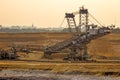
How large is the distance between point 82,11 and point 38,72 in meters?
14.7

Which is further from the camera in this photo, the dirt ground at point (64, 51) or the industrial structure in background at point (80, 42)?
the dirt ground at point (64, 51)

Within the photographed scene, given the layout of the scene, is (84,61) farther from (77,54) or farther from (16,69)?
(16,69)

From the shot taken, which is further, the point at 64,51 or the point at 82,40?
the point at 64,51

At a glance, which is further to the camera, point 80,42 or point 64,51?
point 64,51

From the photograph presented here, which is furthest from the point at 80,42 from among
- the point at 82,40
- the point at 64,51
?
the point at 64,51

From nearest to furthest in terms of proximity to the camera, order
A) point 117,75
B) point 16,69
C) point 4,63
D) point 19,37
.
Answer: point 117,75
point 16,69
point 4,63
point 19,37

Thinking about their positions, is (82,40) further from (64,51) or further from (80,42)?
(64,51)

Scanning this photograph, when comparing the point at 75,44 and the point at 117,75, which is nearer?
the point at 117,75

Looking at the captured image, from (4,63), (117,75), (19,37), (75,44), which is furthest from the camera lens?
(19,37)

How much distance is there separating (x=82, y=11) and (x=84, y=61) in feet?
24.9

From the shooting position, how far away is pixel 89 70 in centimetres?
4978

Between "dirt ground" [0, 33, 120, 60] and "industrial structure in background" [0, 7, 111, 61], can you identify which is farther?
"dirt ground" [0, 33, 120, 60]

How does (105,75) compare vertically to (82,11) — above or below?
below

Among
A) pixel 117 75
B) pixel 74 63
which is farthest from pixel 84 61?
pixel 117 75
